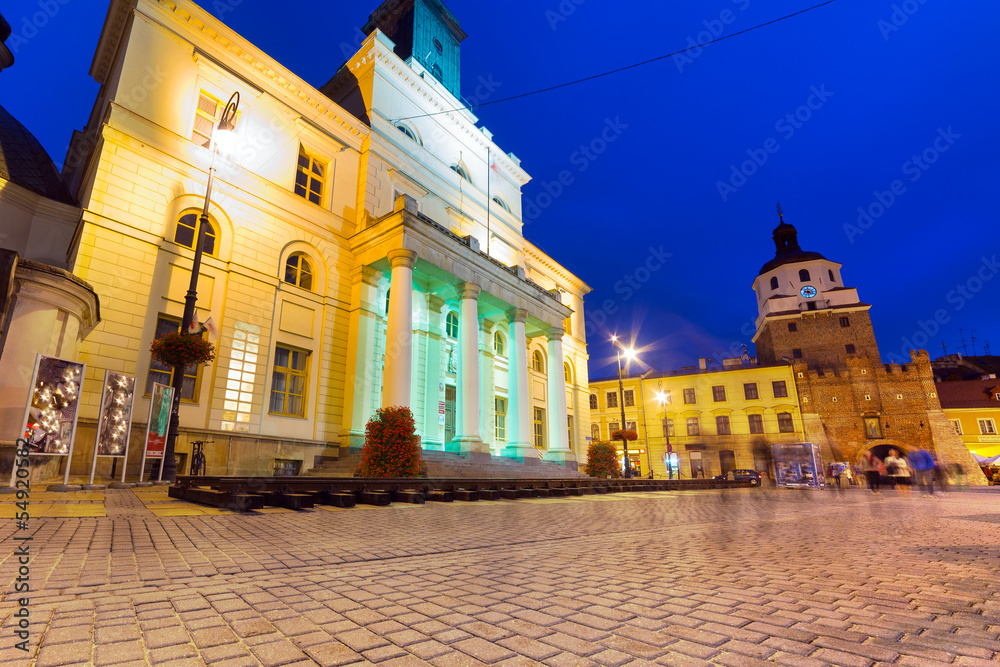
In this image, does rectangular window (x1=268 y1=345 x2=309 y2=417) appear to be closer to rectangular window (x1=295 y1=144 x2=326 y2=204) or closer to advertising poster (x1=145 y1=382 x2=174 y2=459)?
advertising poster (x1=145 y1=382 x2=174 y2=459)

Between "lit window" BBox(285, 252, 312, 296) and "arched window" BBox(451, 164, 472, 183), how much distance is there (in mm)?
11637

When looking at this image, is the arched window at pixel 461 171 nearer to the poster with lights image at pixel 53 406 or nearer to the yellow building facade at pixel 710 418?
the poster with lights image at pixel 53 406

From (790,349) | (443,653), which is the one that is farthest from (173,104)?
(790,349)

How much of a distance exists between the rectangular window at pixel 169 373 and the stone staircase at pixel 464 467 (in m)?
4.40

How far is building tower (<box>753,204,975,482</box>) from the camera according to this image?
1575 inches

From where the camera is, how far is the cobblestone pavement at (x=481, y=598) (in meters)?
1.72

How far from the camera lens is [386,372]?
17047mm

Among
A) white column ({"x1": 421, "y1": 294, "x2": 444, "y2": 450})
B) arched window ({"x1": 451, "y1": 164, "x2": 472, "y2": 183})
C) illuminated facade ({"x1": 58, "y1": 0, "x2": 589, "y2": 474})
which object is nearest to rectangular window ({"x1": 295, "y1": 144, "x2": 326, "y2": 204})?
illuminated facade ({"x1": 58, "y1": 0, "x2": 589, "y2": 474})

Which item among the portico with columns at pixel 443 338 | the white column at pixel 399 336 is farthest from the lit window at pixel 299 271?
the white column at pixel 399 336

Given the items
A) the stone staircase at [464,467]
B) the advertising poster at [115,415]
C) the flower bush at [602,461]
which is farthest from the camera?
the flower bush at [602,461]

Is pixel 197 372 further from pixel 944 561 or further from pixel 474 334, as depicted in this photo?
pixel 944 561

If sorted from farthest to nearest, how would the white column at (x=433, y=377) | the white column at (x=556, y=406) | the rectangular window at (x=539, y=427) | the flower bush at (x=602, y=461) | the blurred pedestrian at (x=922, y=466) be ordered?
the blurred pedestrian at (x=922, y=466) → the rectangular window at (x=539, y=427) → the white column at (x=556, y=406) → the flower bush at (x=602, y=461) → the white column at (x=433, y=377)

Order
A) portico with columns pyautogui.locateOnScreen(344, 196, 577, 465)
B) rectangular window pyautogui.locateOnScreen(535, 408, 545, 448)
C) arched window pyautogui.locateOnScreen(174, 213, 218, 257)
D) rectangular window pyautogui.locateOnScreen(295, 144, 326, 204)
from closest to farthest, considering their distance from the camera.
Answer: arched window pyautogui.locateOnScreen(174, 213, 218, 257) < portico with columns pyautogui.locateOnScreen(344, 196, 577, 465) < rectangular window pyautogui.locateOnScreen(295, 144, 326, 204) < rectangular window pyautogui.locateOnScreen(535, 408, 545, 448)

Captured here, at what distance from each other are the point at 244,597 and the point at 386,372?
589 inches
